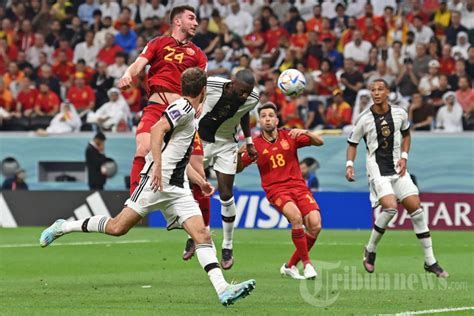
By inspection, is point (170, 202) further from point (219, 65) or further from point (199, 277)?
point (219, 65)

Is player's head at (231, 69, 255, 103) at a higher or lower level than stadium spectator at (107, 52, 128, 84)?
higher

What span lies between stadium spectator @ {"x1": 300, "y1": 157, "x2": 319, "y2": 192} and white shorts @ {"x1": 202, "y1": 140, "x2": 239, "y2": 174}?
34.1ft

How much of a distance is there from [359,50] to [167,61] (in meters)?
14.6

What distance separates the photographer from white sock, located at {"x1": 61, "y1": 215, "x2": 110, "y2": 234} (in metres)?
11.8

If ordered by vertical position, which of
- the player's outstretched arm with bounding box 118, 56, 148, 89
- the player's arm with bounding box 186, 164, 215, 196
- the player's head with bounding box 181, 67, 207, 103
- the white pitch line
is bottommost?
the white pitch line

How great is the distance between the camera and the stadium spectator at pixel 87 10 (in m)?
31.5

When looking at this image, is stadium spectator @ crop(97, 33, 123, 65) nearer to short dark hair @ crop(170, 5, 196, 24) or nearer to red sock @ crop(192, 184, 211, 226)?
red sock @ crop(192, 184, 211, 226)

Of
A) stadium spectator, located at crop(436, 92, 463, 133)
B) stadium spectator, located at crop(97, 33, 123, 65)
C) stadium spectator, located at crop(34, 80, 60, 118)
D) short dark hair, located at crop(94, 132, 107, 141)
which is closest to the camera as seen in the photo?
stadium spectator, located at crop(436, 92, 463, 133)

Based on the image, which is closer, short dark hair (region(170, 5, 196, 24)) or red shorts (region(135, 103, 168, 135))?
red shorts (region(135, 103, 168, 135))

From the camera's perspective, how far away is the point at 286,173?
49.4 ft

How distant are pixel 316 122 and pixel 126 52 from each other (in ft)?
20.0

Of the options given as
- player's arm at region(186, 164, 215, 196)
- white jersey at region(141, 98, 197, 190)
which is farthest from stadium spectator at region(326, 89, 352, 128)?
white jersey at region(141, 98, 197, 190)

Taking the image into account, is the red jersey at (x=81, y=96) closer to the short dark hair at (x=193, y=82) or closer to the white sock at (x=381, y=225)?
the white sock at (x=381, y=225)

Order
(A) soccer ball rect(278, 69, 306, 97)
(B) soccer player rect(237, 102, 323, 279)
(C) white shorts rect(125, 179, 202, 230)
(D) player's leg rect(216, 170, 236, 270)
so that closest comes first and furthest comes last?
1. (C) white shorts rect(125, 179, 202, 230)
2. (B) soccer player rect(237, 102, 323, 279)
3. (D) player's leg rect(216, 170, 236, 270)
4. (A) soccer ball rect(278, 69, 306, 97)
